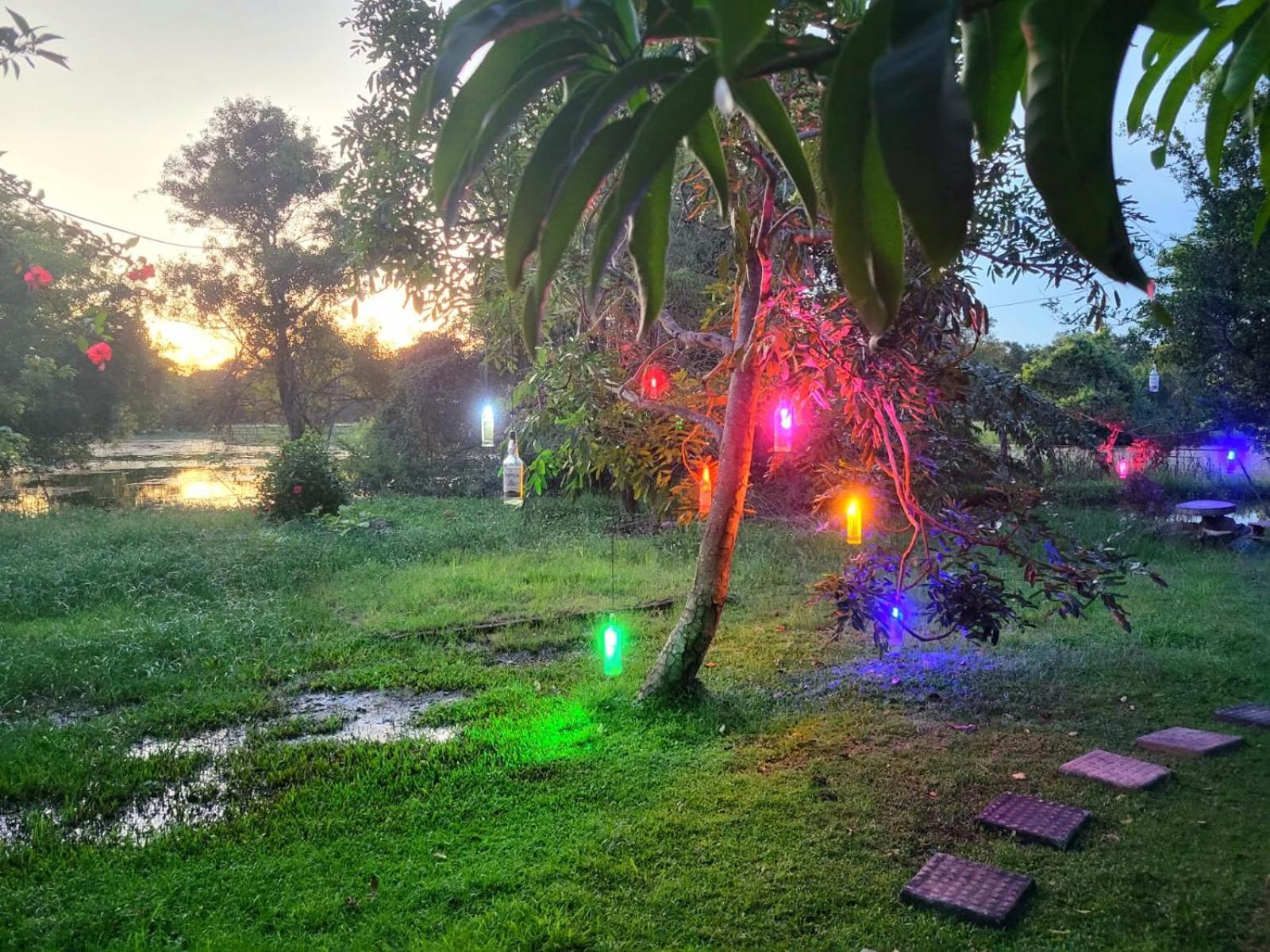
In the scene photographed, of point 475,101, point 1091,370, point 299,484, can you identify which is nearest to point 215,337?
point 299,484

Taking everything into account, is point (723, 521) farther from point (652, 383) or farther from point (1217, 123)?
point (1217, 123)

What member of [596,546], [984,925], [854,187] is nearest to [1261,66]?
[854,187]

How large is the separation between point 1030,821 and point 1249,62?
2.45 meters

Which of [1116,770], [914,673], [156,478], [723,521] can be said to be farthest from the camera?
[156,478]

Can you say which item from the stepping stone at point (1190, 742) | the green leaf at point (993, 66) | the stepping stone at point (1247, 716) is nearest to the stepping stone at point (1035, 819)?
the stepping stone at point (1190, 742)

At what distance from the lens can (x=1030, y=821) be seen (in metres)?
2.61

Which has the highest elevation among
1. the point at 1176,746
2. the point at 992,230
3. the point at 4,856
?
the point at 992,230

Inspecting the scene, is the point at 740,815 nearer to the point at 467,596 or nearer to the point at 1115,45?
the point at 1115,45

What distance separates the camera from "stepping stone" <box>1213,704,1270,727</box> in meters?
3.43

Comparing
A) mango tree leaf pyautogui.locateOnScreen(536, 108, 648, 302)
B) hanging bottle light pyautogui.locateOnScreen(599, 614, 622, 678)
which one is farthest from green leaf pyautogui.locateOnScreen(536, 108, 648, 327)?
hanging bottle light pyautogui.locateOnScreen(599, 614, 622, 678)

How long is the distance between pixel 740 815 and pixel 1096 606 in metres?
3.95

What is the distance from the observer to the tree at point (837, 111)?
1.32ft

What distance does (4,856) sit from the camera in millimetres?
2529

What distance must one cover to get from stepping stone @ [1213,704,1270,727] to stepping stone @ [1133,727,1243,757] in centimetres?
19
